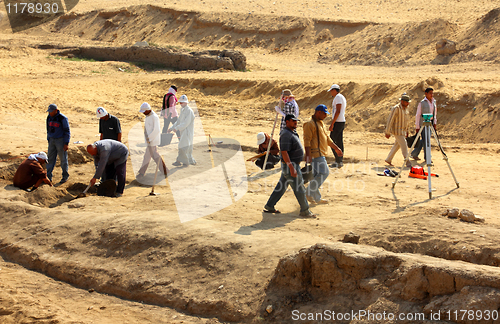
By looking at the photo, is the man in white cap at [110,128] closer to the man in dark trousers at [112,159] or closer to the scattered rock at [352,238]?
the man in dark trousers at [112,159]

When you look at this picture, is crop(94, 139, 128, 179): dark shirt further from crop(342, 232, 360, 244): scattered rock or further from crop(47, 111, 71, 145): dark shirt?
crop(342, 232, 360, 244): scattered rock

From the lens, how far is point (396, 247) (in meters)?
4.93

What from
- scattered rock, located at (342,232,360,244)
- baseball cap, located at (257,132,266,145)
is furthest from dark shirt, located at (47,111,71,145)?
scattered rock, located at (342,232,360,244)

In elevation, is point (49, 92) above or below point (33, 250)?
above

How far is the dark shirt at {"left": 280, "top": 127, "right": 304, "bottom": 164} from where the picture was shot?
5.97 m

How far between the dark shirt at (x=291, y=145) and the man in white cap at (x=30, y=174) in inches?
181

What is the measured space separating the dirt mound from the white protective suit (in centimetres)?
521

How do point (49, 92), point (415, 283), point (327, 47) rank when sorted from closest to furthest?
point (415, 283) → point (49, 92) → point (327, 47)

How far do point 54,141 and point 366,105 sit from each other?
9601mm

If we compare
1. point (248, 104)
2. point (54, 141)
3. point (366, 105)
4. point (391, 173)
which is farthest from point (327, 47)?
point (54, 141)

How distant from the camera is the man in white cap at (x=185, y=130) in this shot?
9023 mm

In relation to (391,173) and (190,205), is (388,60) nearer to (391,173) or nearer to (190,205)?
(391,173)

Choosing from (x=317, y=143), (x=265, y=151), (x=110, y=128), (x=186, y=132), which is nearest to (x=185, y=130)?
(x=186, y=132)

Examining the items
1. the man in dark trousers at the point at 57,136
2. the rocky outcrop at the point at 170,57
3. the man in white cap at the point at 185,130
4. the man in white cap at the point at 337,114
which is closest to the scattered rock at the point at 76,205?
the man in dark trousers at the point at 57,136
